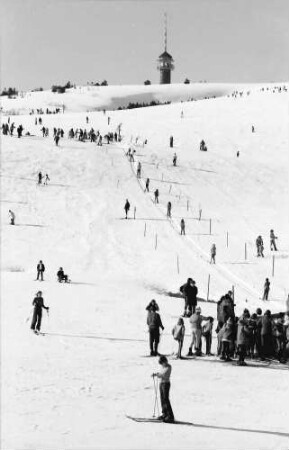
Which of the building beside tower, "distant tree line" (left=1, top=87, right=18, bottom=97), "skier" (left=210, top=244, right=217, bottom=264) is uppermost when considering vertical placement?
the building beside tower

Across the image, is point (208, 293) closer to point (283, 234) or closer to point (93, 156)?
point (283, 234)

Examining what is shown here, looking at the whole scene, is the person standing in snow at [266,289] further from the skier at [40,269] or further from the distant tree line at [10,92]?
the distant tree line at [10,92]

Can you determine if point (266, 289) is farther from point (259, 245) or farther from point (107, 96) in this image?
point (107, 96)

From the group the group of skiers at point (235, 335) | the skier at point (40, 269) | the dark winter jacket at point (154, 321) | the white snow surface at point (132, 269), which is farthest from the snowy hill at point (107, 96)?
the dark winter jacket at point (154, 321)

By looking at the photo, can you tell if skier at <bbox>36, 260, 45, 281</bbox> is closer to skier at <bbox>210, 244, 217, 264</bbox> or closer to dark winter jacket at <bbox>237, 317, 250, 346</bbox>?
skier at <bbox>210, 244, 217, 264</bbox>

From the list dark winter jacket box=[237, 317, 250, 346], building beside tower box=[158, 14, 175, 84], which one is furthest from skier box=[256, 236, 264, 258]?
building beside tower box=[158, 14, 175, 84]

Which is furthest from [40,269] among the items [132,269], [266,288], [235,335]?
[235,335]

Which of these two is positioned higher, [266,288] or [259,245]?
[259,245]
